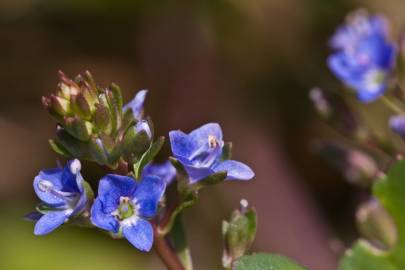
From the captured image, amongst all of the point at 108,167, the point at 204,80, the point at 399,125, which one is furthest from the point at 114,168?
the point at 204,80

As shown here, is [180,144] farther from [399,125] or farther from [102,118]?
[399,125]

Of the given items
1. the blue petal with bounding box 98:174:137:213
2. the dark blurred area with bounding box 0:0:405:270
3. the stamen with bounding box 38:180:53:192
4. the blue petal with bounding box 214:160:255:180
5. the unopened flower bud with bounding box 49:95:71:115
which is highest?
the unopened flower bud with bounding box 49:95:71:115

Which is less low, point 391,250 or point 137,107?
point 137,107

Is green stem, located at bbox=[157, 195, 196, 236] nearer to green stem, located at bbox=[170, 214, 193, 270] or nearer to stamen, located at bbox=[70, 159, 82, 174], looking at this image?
green stem, located at bbox=[170, 214, 193, 270]

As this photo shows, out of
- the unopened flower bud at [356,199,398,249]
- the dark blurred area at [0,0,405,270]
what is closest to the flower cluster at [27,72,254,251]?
the unopened flower bud at [356,199,398,249]

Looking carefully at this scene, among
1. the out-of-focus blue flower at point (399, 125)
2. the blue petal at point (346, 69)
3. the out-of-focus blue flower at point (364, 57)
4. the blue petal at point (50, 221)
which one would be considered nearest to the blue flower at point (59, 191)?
the blue petal at point (50, 221)

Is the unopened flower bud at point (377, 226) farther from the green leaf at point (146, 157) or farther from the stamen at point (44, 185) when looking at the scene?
the stamen at point (44, 185)
